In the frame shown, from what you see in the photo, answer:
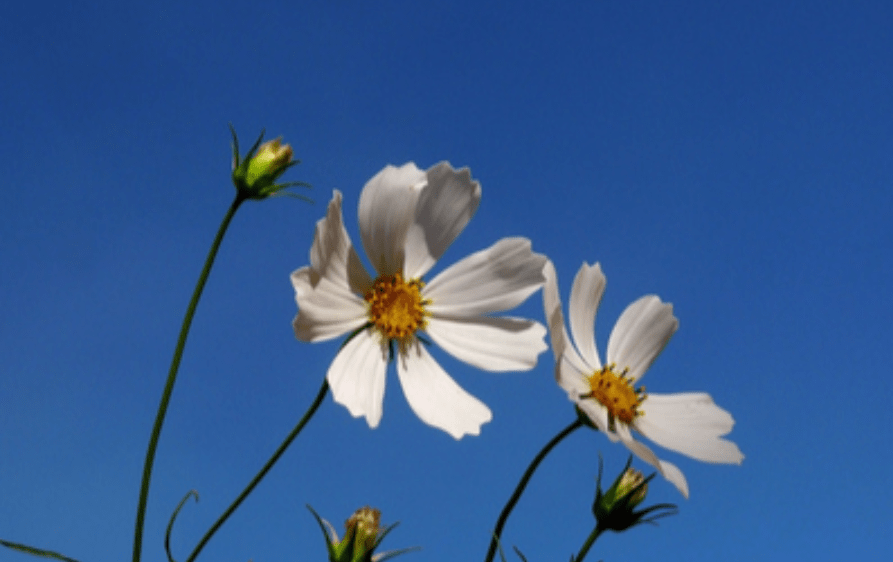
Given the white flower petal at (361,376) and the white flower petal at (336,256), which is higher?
the white flower petal at (336,256)

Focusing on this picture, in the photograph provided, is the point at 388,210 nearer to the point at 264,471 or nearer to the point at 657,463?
the point at 264,471

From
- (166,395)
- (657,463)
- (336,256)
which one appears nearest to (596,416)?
(657,463)

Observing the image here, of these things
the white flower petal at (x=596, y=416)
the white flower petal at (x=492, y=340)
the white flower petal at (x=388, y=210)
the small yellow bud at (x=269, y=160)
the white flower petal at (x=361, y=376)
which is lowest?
the white flower petal at (x=596, y=416)

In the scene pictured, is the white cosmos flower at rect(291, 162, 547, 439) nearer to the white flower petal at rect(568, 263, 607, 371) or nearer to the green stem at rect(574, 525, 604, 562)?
the white flower petal at rect(568, 263, 607, 371)

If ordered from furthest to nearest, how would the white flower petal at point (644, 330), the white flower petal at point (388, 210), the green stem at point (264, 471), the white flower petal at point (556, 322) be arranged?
the white flower petal at point (644, 330) → the white flower petal at point (388, 210) → the white flower petal at point (556, 322) → the green stem at point (264, 471)

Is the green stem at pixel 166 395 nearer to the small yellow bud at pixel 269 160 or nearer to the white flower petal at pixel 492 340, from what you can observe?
the small yellow bud at pixel 269 160

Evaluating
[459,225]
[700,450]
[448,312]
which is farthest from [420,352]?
[700,450]

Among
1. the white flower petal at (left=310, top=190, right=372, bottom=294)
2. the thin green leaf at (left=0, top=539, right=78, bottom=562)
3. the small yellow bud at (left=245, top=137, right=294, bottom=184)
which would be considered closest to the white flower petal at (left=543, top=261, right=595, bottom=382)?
the white flower petal at (left=310, top=190, right=372, bottom=294)

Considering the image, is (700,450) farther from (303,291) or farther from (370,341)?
(303,291)

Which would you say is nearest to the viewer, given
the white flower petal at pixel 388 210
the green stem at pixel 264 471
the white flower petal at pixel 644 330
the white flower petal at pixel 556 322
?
the green stem at pixel 264 471

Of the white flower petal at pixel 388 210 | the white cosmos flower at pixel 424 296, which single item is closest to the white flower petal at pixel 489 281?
the white cosmos flower at pixel 424 296
